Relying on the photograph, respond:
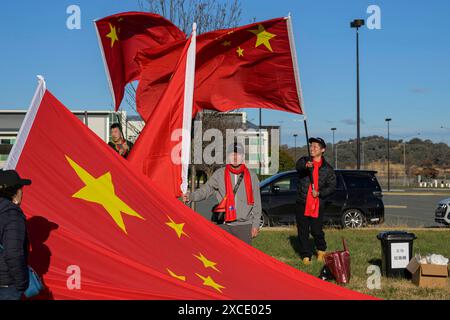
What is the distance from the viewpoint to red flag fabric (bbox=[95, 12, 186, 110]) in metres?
8.90

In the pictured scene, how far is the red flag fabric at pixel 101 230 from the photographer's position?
6.27 m

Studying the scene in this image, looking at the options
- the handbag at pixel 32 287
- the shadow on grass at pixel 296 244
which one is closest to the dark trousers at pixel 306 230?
the shadow on grass at pixel 296 244

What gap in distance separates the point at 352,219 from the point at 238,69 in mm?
9648

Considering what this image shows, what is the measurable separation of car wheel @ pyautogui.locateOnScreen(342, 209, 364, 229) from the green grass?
1.86 m

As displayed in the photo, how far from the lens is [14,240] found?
4566 millimetres

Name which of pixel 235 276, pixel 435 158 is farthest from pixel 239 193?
pixel 435 158

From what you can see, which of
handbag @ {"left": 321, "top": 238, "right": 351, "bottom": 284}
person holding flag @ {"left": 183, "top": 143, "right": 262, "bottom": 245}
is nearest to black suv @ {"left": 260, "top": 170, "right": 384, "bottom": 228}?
handbag @ {"left": 321, "top": 238, "right": 351, "bottom": 284}

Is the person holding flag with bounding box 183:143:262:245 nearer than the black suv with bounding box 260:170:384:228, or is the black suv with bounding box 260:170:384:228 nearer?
the person holding flag with bounding box 183:143:262:245

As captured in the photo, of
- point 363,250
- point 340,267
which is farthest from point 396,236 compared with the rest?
point 363,250

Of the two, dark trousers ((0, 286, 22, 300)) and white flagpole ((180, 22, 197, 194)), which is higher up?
white flagpole ((180, 22, 197, 194))

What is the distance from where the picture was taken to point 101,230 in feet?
21.2

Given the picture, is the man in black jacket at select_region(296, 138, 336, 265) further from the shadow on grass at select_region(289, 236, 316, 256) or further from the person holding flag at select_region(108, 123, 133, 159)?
the person holding flag at select_region(108, 123, 133, 159)

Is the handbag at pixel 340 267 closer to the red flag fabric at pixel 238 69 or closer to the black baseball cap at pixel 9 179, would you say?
the red flag fabric at pixel 238 69
